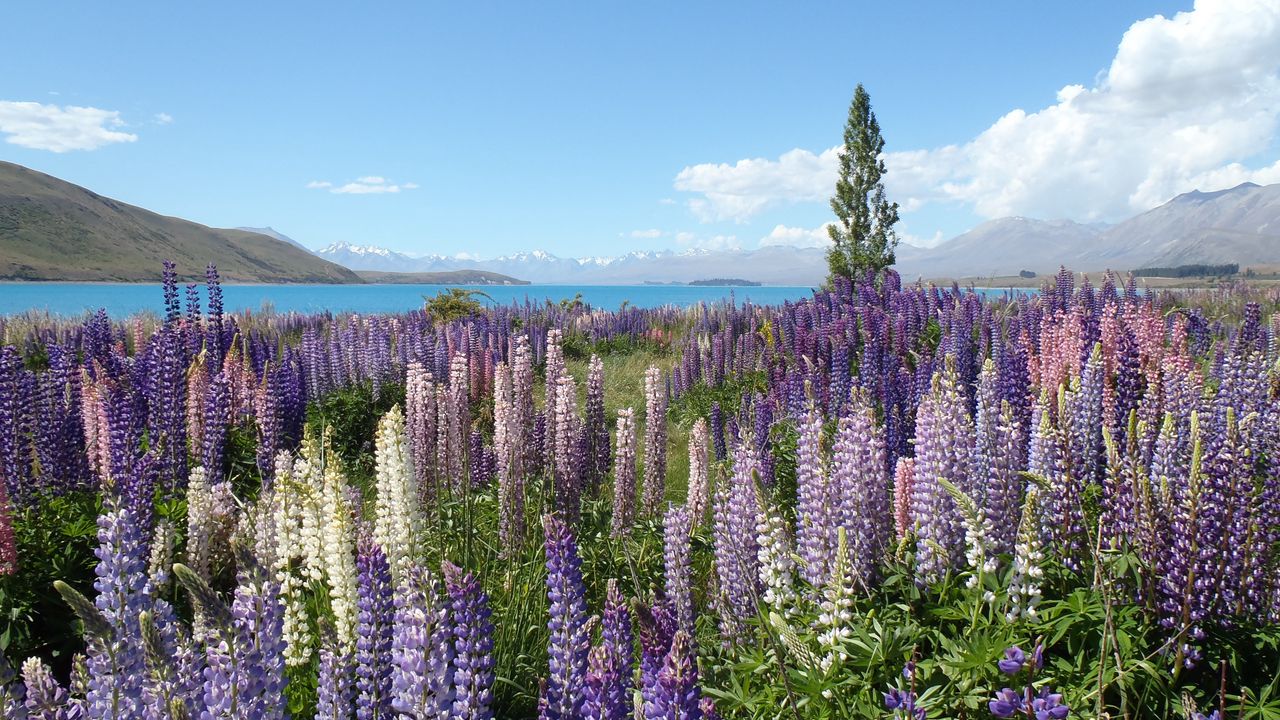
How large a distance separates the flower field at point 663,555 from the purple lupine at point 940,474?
2cm

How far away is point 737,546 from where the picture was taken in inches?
132

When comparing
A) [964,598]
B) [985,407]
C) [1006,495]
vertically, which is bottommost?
[964,598]

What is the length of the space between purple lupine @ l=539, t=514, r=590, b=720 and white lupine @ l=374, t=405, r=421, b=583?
3.92 feet

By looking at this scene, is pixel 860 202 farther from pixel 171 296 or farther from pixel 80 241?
pixel 80 241

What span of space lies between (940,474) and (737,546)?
1.00m

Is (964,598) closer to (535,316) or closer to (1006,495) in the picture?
(1006,495)

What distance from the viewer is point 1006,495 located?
314 cm

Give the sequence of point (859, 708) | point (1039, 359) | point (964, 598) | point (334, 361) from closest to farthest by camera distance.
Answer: point (859, 708)
point (964, 598)
point (1039, 359)
point (334, 361)

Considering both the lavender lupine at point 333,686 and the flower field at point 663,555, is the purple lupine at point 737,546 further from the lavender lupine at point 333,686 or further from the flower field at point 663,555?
the lavender lupine at point 333,686

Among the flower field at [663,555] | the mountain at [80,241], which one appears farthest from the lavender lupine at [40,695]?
the mountain at [80,241]

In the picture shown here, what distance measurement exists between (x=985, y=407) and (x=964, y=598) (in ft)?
3.74

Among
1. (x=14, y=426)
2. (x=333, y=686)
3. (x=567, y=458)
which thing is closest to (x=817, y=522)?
(x=333, y=686)

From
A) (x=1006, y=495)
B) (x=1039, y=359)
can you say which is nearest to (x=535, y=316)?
(x=1039, y=359)

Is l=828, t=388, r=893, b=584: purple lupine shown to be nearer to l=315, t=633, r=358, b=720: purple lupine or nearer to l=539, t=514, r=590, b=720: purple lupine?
l=539, t=514, r=590, b=720: purple lupine
